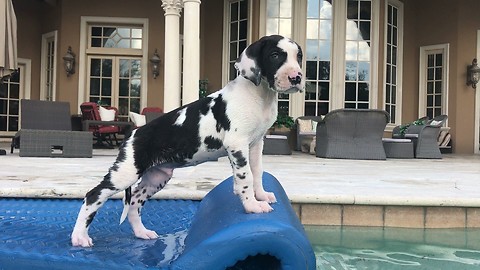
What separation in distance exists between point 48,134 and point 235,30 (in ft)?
18.1

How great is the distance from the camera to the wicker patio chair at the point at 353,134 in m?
7.44

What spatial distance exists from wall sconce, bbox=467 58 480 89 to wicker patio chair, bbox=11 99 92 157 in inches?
329

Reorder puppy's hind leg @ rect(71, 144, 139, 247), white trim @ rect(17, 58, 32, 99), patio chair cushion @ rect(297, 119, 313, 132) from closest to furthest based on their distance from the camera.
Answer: puppy's hind leg @ rect(71, 144, 139, 247) < patio chair cushion @ rect(297, 119, 313, 132) < white trim @ rect(17, 58, 32, 99)

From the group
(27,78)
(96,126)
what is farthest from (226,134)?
(27,78)

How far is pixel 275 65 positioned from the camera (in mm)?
1646

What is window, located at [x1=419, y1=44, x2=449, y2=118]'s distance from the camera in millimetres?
11195

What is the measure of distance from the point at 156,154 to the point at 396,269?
1268mm

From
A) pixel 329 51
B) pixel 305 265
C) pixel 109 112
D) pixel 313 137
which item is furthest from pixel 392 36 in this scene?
pixel 305 265

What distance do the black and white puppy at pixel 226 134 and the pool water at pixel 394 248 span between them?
753 millimetres

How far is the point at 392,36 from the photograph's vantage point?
36.2 feet

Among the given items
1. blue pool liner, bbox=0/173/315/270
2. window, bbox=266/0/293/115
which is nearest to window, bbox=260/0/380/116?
window, bbox=266/0/293/115

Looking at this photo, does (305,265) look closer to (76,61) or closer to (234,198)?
(234,198)

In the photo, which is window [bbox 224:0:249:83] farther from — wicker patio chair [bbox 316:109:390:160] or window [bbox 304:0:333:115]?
wicker patio chair [bbox 316:109:390:160]

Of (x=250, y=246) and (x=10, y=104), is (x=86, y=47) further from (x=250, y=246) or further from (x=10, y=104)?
(x=250, y=246)
